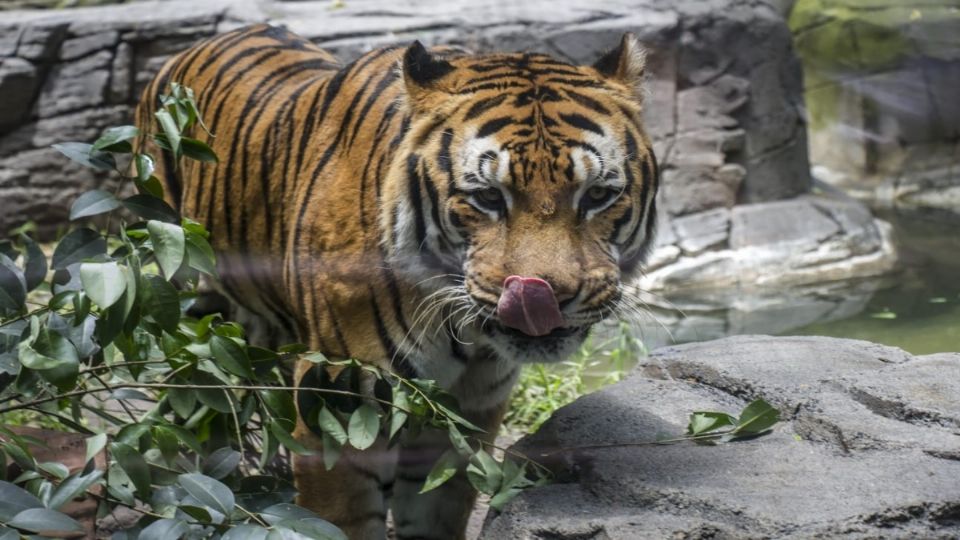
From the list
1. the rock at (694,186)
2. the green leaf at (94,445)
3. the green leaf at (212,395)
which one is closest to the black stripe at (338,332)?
the green leaf at (212,395)

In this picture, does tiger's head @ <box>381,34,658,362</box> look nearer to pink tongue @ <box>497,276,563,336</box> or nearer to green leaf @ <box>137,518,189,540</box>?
pink tongue @ <box>497,276,563,336</box>

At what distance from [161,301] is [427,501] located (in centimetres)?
119

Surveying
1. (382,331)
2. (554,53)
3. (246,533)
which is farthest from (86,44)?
(246,533)

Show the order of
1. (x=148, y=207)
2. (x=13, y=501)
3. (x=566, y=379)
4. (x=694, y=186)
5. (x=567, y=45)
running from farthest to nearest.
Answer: (x=694, y=186) < (x=567, y=45) < (x=566, y=379) < (x=148, y=207) < (x=13, y=501)

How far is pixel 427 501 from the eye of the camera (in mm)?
3240

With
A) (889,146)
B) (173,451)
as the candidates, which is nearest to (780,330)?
(889,146)

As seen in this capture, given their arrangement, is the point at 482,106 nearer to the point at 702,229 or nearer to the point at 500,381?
the point at 500,381

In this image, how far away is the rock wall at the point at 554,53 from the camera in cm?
686

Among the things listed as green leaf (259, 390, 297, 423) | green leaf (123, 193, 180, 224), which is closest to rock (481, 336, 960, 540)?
green leaf (259, 390, 297, 423)

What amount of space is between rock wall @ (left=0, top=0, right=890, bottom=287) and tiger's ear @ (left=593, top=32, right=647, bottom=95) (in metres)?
4.03

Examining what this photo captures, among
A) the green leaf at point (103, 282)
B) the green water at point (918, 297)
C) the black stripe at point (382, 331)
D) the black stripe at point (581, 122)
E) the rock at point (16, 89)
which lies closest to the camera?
the green leaf at point (103, 282)

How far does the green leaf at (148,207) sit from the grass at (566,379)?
6.45 ft

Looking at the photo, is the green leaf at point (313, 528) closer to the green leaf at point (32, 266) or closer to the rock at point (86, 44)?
the green leaf at point (32, 266)

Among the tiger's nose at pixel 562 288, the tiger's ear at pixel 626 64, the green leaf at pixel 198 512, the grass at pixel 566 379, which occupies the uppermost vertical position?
the tiger's ear at pixel 626 64
